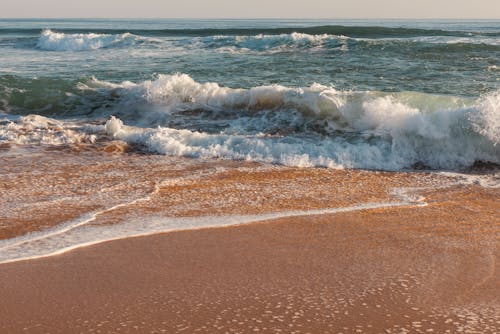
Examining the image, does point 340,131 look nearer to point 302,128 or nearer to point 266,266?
point 302,128

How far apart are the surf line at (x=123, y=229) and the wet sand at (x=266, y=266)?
103 millimetres

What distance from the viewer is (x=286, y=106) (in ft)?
31.7

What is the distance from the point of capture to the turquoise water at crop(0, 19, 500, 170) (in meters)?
7.58

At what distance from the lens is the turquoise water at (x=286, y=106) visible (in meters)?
7.58

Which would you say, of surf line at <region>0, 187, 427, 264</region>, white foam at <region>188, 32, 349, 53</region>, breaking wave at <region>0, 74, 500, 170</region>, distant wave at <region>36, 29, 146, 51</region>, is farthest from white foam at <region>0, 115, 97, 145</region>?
distant wave at <region>36, 29, 146, 51</region>

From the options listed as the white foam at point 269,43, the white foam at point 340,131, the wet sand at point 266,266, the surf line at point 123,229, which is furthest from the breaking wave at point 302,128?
the white foam at point 269,43

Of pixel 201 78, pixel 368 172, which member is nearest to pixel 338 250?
pixel 368 172

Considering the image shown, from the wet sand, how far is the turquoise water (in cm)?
152

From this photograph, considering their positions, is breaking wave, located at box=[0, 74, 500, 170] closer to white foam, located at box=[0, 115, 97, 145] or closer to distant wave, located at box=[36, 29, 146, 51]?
white foam, located at box=[0, 115, 97, 145]

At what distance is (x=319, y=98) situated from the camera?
Result: 9406 mm

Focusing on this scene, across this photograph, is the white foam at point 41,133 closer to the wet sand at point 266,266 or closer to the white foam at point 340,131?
the white foam at point 340,131

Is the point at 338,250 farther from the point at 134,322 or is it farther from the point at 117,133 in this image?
the point at 117,133

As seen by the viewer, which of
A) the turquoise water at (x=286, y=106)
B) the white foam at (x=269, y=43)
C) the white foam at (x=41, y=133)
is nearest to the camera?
the turquoise water at (x=286, y=106)

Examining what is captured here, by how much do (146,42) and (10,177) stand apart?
78.7 feet
